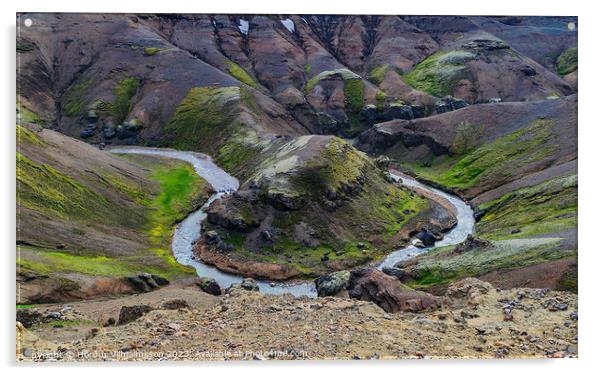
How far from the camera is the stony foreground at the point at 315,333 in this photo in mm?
16719

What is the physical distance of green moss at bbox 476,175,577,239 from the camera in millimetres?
29969

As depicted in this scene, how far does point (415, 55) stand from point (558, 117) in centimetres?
5701

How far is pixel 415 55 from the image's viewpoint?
358 ft

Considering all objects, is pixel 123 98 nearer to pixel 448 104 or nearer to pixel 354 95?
pixel 354 95

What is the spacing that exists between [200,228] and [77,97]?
1675 inches

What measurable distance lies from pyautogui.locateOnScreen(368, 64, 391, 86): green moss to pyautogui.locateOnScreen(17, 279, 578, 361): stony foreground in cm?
8414

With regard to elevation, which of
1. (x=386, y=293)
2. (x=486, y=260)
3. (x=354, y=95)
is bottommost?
(x=386, y=293)

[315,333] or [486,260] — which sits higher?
[486,260]

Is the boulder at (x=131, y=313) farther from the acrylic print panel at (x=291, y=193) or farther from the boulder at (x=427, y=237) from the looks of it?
the boulder at (x=427, y=237)

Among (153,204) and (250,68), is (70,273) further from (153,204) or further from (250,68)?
(250,68)

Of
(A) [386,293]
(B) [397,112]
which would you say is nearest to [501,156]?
(B) [397,112]

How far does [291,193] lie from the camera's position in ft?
135

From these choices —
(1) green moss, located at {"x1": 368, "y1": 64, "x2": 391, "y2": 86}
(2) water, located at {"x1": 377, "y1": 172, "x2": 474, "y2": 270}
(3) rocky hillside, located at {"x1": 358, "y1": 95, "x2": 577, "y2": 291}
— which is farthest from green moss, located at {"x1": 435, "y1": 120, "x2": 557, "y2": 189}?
(1) green moss, located at {"x1": 368, "y1": 64, "x2": 391, "y2": 86}

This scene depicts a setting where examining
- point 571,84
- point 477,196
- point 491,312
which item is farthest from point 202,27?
point 491,312
